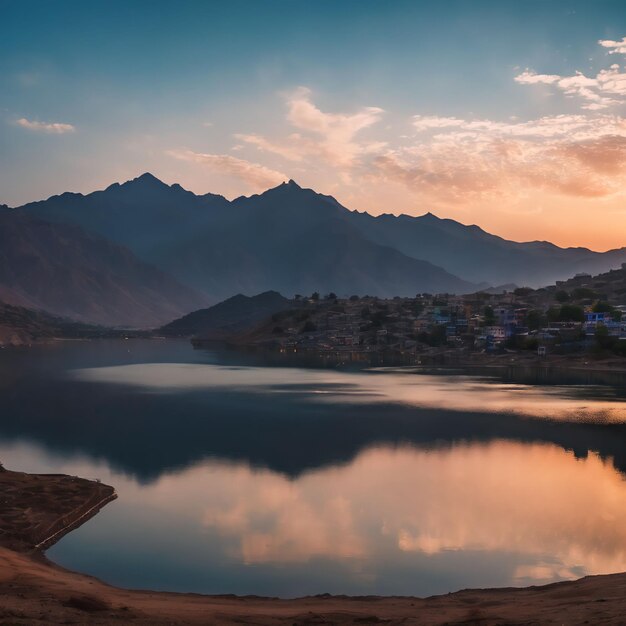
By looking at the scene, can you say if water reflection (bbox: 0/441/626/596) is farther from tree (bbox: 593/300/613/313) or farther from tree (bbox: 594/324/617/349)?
tree (bbox: 593/300/613/313)

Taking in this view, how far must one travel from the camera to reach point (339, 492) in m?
40.6

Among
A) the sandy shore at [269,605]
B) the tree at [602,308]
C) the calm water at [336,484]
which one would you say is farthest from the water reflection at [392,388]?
the tree at [602,308]

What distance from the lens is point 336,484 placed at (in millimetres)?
42531

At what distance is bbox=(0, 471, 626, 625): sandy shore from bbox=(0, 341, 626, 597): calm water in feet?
6.80

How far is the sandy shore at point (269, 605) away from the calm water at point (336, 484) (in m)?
2.07

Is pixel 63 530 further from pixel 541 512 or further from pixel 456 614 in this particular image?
pixel 541 512

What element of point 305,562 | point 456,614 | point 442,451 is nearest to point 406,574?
point 305,562

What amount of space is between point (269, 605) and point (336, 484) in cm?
2002

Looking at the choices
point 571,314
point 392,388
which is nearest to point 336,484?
point 392,388

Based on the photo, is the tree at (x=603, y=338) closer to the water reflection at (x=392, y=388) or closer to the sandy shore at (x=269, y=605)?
the water reflection at (x=392, y=388)

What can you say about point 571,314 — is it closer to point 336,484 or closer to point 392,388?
point 392,388

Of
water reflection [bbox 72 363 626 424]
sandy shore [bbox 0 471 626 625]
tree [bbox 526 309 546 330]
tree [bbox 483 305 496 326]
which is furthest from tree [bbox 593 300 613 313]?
sandy shore [bbox 0 471 626 625]

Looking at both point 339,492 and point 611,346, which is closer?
point 339,492

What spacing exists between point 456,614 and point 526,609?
194cm
